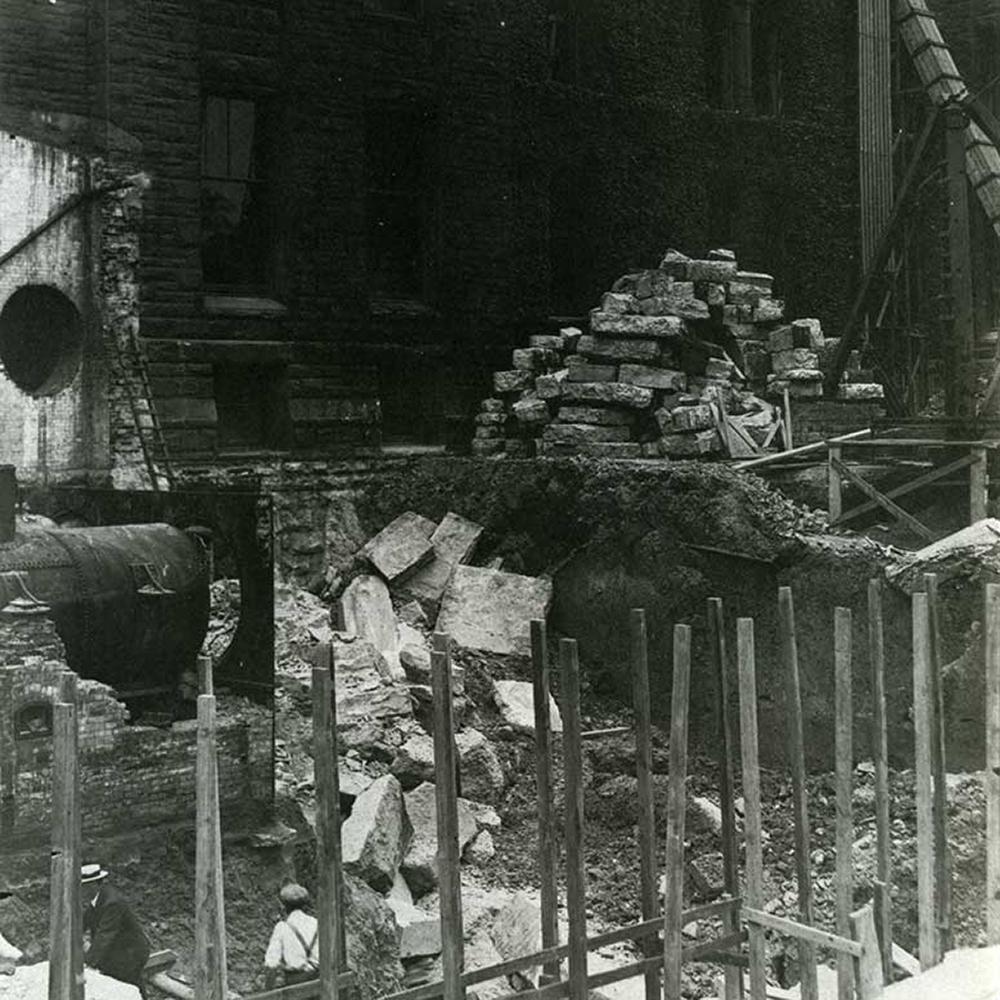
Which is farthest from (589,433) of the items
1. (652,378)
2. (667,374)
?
(667,374)

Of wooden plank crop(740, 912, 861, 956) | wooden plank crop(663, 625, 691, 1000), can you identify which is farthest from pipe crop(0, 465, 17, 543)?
wooden plank crop(740, 912, 861, 956)

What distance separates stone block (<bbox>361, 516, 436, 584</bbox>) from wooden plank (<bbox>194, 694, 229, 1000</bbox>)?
7785 millimetres

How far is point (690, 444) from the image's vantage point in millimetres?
12469

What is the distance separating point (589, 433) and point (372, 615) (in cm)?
303

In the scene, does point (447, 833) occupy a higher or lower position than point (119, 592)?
lower

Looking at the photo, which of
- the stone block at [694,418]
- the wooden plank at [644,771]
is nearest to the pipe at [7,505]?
the wooden plank at [644,771]

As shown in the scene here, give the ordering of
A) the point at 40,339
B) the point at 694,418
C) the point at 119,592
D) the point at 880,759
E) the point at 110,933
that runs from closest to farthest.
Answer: the point at 880,759 < the point at 110,933 < the point at 119,592 < the point at 40,339 < the point at 694,418

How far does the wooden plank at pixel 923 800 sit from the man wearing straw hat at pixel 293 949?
298 cm

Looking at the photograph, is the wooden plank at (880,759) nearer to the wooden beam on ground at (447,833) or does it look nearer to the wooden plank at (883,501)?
the wooden beam on ground at (447,833)

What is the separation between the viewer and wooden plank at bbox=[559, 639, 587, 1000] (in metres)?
5.52

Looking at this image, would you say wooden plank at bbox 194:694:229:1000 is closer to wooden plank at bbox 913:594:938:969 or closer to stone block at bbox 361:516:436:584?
wooden plank at bbox 913:594:938:969

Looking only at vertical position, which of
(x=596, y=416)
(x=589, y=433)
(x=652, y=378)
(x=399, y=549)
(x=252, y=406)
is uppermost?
(x=652, y=378)

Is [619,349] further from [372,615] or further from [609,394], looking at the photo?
[372,615]

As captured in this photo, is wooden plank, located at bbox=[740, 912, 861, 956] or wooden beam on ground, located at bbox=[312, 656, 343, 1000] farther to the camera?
wooden plank, located at bbox=[740, 912, 861, 956]
